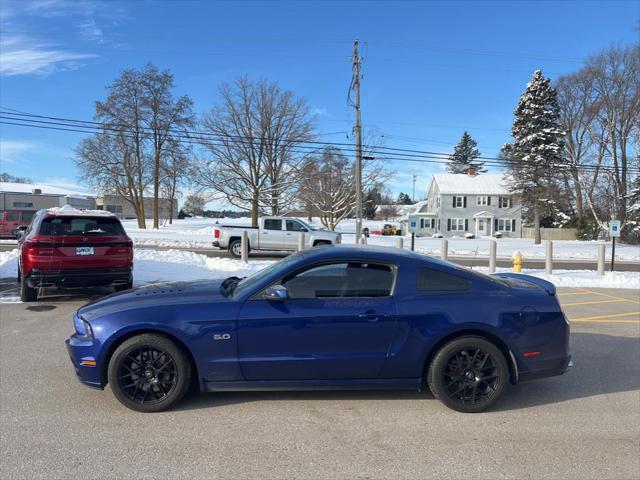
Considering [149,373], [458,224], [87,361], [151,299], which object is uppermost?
[458,224]

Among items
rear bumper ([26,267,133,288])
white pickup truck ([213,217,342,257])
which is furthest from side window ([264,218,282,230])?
rear bumper ([26,267,133,288])

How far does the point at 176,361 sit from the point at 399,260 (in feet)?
6.91

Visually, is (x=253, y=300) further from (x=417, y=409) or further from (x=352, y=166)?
(x=352, y=166)

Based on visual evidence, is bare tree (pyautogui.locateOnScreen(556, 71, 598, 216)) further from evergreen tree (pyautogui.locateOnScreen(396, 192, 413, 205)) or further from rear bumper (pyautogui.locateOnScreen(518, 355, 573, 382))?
evergreen tree (pyautogui.locateOnScreen(396, 192, 413, 205))

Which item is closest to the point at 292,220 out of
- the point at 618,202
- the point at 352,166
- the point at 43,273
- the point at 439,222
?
the point at 43,273

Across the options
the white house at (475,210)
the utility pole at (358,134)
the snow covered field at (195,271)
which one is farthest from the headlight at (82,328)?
the white house at (475,210)

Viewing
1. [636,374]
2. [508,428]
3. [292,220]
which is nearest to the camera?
[508,428]

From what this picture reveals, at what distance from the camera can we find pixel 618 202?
135 ft

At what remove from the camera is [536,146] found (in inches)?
1694

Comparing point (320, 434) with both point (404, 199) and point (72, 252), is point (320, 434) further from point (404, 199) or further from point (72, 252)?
point (404, 199)

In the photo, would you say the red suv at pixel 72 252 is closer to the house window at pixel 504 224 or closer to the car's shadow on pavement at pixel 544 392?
the car's shadow on pavement at pixel 544 392

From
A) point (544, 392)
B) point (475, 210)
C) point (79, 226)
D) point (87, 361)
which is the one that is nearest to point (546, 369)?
point (544, 392)

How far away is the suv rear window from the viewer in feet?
26.0

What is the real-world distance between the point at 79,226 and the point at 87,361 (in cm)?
501
